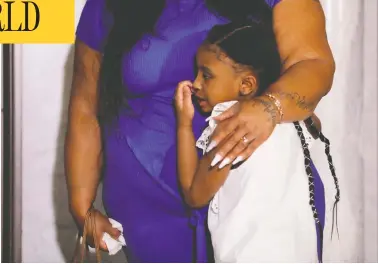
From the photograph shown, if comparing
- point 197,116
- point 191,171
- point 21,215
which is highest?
point 197,116

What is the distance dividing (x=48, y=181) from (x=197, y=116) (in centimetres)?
35

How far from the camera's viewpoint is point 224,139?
98 cm

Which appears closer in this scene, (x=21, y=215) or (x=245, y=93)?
(x=245, y=93)

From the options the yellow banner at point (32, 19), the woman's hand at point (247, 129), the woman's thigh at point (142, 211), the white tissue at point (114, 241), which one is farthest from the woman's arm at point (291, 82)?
the yellow banner at point (32, 19)

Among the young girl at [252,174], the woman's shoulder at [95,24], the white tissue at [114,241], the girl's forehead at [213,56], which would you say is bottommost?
the white tissue at [114,241]

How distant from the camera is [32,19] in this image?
3.69ft

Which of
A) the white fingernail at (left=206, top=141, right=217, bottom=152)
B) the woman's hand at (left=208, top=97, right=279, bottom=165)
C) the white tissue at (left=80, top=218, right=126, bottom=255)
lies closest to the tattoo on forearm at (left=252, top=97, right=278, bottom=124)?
the woman's hand at (left=208, top=97, right=279, bottom=165)

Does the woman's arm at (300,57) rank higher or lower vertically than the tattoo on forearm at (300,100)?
higher

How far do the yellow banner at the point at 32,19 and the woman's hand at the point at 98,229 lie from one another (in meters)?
0.38

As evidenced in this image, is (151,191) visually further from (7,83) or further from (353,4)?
(353,4)

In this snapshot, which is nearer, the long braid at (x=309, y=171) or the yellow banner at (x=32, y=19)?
the long braid at (x=309, y=171)

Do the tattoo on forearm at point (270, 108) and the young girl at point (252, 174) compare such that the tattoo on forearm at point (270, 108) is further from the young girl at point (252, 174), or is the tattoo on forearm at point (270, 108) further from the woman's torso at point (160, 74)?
the woman's torso at point (160, 74)

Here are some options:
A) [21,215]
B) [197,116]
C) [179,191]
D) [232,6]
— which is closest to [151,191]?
[179,191]

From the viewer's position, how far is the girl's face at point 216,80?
0.99 meters
